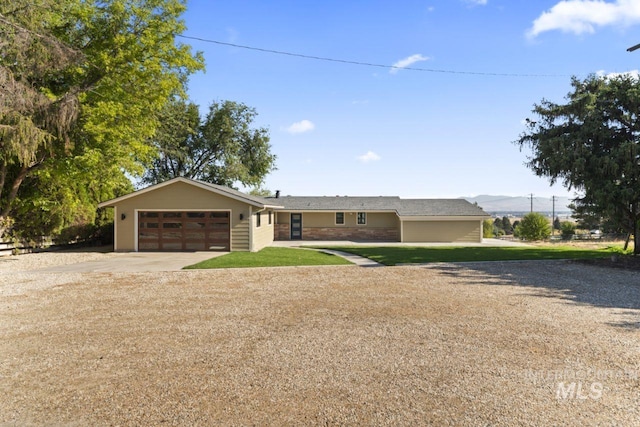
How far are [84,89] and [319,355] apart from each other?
55.4 ft

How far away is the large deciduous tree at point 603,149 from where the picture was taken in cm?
1423

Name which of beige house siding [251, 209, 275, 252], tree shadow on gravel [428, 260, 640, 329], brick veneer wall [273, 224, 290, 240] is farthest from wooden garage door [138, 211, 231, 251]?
tree shadow on gravel [428, 260, 640, 329]

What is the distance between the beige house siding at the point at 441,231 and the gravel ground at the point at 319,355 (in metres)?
16.2

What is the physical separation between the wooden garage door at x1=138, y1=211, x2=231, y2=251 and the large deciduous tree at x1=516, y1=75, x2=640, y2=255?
606 inches

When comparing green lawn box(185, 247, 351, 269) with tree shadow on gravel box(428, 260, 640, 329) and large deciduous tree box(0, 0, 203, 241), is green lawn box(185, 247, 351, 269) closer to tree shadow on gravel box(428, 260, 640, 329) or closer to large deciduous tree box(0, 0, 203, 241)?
tree shadow on gravel box(428, 260, 640, 329)

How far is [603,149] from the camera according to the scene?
15672 mm

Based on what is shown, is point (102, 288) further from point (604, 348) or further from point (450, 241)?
point (450, 241)

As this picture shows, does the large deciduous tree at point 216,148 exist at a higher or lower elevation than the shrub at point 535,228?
higher

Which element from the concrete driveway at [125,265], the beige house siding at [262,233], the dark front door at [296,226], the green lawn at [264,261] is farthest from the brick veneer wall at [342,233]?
the concrete driveway at [125,265]

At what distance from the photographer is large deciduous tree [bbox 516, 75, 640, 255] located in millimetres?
14234

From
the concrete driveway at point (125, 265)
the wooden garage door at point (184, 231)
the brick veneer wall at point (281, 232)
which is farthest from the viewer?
the brick veneer wall at point (281, 232)

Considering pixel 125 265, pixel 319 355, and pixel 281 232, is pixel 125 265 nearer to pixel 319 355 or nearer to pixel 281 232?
pixel 319 355

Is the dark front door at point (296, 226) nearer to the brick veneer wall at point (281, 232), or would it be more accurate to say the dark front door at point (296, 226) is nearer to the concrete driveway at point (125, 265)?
the brick veneer wall at point (281, 232)

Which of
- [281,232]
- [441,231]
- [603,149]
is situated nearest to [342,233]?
[281,232]
